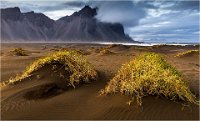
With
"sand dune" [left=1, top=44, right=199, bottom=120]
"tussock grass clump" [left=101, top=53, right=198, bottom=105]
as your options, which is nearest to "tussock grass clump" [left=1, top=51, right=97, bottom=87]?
"sand dune" [left=1, top=44, right=199, bottom=120]

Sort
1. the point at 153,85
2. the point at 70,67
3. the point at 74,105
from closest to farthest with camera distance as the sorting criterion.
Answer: the point at 153,85 < the point at 74,105 < the point at 70,67

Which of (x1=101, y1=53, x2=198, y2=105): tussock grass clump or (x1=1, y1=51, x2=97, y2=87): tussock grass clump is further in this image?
(x1=1, y1=51, x2=97, y2=87): tussock grass clump

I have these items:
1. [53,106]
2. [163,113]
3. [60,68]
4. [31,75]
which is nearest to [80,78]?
[60,68]

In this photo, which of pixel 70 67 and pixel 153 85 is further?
pixel 70 67

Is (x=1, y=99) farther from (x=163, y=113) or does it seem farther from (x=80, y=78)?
(x=163, y=113)

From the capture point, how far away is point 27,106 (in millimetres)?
8695

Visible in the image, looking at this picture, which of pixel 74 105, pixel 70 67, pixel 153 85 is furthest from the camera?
pixel 70 67

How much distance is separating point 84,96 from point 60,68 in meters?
1.80

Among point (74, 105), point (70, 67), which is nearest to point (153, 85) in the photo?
point (74, 105)

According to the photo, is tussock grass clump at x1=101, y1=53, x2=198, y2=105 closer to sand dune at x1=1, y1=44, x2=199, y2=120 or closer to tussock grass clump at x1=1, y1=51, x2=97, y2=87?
sand dune at x1=1, y1=44, x2=199, y2=120

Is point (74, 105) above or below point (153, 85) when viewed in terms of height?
below

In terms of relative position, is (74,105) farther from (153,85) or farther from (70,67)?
(70,67)

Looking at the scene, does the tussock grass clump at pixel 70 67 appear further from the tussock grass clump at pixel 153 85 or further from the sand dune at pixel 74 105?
the tussock grass clump at pixel 153 85

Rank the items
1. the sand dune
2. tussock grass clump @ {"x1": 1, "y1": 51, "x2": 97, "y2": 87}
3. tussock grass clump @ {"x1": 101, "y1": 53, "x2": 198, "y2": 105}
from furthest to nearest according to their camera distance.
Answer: tussock grass clump @ {"x1": 1, "y1": 51, "x2": 97, "y2": 87}, tussock grass clump @ {"x1": 101, "y1": 53, "x2": 198, "y2": 105}, the sand dune
